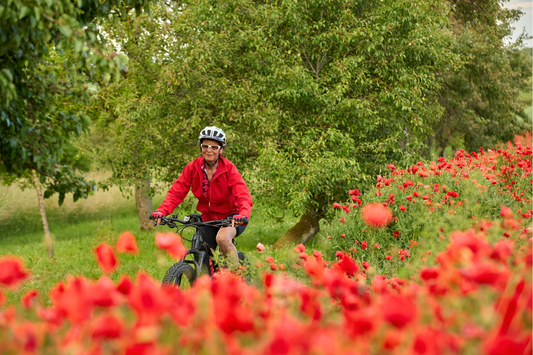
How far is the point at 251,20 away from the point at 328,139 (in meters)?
3.52

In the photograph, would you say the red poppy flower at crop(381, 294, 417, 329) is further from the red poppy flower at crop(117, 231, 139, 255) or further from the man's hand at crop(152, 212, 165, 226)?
the man's hand at crop(152, 212, 165, 226)

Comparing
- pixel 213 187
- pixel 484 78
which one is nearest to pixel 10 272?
pixel 213 187

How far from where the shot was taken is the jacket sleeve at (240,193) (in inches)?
193

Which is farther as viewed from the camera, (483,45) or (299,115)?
(483,45)

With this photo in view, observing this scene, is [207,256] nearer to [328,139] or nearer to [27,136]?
[27,136]

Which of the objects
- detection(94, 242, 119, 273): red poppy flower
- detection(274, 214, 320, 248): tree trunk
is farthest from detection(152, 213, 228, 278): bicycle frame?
detection(274, 214, 320, 248): tree trunk

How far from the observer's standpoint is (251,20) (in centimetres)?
1062

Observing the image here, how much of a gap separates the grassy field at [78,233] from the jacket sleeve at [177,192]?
11.0 feet

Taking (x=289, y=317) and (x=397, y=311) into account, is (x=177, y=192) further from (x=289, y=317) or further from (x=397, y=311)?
(x=397, y=311)

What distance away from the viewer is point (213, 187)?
5254 mm

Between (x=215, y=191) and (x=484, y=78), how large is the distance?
48.9 feet

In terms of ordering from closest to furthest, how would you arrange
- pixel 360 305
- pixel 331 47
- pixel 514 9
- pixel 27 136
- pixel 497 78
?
pixel 360 305
pixel 27 136
pixel 331 47
pixel 497 78
pixel 514 9

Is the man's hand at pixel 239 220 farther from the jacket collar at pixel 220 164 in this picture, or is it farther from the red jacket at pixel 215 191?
the jacket collar at pixel 220 164

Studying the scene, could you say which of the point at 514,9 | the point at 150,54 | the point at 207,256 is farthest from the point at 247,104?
the point at 514,9
